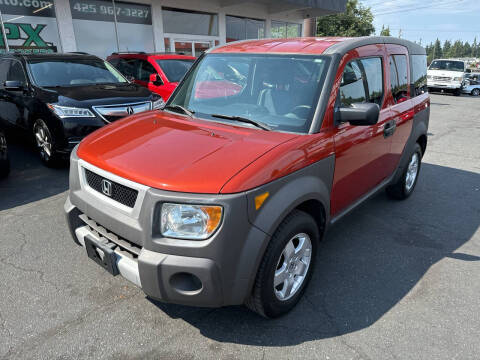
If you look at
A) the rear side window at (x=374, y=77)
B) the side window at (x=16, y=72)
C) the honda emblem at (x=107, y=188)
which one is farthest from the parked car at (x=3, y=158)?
the rear side window at (x=374, y=77)

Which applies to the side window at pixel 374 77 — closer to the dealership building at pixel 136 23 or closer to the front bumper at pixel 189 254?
the front bumper at pixel 189 254

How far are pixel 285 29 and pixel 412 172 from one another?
1803 centimetres

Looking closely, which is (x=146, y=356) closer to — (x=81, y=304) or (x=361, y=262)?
(x=81, y=304)

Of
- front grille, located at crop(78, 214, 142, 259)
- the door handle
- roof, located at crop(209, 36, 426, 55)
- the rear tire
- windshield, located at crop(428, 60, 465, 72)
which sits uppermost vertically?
roof, located at crop(209, 36, 426, 55)

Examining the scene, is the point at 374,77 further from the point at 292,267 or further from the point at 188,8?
the point at 188,8

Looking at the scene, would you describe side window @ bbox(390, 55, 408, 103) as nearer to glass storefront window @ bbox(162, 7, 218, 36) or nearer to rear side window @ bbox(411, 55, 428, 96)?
rear side window @ bbox(411, 55, 428, 96)

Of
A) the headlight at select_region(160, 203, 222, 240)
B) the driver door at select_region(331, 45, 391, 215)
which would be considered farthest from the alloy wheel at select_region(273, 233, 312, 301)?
the headlight at select_region(160, 203, 222, 240)

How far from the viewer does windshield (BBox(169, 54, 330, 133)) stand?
2.66 m

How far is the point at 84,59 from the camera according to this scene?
664 cm

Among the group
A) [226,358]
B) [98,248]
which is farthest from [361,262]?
[98,248]

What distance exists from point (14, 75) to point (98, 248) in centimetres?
533

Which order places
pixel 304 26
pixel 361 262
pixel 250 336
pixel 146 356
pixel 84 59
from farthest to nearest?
pixel 304 26 → pixel 84 59 → pixel 361 262 → pixel 250 336 → pixel 146 356

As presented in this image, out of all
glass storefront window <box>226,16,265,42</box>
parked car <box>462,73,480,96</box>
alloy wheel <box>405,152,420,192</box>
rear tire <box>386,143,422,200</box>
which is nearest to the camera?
rear tire <box>386,143,422,200</box>

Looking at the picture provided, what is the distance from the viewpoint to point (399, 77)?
3.79 m
